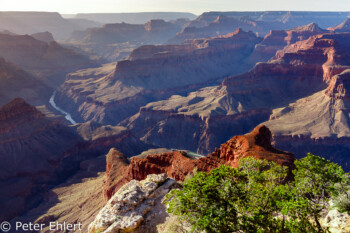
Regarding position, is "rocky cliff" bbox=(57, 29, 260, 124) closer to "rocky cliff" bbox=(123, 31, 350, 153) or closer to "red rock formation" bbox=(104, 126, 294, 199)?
"rocky cliff" bbox=(123, 31, 350, 153)

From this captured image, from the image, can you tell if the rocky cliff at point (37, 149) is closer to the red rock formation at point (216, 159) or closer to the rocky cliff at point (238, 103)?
the rocky cliff at point (238, 103)

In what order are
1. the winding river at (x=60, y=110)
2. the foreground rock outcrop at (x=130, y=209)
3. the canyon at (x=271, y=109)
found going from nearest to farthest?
1. the foreground rock outcrop at (x=130, y=209)
2. the canyon at (x=271, y=109)
3. the winding river at (x=60, y=110)

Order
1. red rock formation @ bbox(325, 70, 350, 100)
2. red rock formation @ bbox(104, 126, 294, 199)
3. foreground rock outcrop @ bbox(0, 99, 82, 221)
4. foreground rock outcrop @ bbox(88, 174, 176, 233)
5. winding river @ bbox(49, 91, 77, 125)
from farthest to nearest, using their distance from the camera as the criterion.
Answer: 1. winding river @ bbox(49, 91, 77, 125)
2. red rock formation @ bbox(325, 70, 350, 100)
3. foreground rock outcrop @ bbox(0, 99, 82, 221)
4. red rock formation @ bbox(104, 126, 294, 199)
5. foreground rock outcrop @ bbox(88, 174, 176, 233)

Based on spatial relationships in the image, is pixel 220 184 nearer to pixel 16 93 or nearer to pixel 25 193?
pixel 25 193

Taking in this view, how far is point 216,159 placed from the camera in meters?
39.0

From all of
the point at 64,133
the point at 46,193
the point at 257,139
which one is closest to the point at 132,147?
the point at 64,133

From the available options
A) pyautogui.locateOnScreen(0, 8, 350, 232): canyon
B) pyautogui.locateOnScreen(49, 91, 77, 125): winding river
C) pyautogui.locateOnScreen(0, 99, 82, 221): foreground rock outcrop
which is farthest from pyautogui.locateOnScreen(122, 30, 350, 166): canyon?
pyautogui.locateOnScreen(0, 99, 82, 221): foreground rock outcrop

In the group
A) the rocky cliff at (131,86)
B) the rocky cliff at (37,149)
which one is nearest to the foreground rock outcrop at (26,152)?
the rocky cliff at (37,149)

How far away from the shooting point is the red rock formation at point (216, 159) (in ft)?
116

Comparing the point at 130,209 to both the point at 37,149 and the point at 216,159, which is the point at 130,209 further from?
the point at 37,149

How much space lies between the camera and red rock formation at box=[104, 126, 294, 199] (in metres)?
35.5

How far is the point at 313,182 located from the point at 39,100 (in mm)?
172133

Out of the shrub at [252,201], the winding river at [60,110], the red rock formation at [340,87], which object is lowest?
the winding river at [60,110]

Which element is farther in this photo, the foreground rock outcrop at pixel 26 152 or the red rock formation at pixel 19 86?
the red rock formation at pixel 19 86
